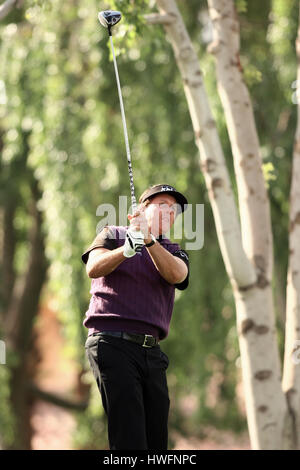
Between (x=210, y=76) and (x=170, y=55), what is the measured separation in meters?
0.67

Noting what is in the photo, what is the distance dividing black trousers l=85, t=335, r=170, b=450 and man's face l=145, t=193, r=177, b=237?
0.48 m

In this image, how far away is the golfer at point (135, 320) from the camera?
2.65 metres

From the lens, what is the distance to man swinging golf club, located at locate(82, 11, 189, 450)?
2650 millimetres

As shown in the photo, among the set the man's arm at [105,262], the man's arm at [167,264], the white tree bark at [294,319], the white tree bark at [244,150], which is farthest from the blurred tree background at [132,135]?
the man's arm at [105,262]

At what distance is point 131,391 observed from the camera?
2.66 meters

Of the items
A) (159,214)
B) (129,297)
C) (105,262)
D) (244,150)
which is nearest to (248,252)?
(244,150)

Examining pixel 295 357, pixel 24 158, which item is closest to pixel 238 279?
pixel 295 357

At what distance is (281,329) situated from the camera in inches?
256

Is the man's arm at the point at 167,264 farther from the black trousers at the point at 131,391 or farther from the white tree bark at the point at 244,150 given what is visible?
the white tree bark at the point at 244,150

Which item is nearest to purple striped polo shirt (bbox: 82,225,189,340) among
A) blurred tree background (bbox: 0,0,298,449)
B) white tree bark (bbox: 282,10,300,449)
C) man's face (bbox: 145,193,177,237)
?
man's face (bbox: 145,193,177,237)

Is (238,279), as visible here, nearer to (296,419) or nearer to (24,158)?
(296,419)

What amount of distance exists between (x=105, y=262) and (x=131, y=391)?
0.50 m

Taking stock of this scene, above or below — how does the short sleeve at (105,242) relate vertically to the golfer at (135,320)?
above

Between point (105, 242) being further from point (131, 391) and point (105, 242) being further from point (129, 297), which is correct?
point (131, 391)
